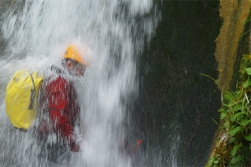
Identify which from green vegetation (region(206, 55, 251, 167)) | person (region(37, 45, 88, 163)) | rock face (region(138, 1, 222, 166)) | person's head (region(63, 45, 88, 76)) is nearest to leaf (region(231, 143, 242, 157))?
green vegetation (region(206, 55, 251, 167))

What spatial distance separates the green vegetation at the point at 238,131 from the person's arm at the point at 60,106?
1411 millimetres

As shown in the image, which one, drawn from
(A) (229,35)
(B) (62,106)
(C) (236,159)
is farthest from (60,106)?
(A) (229,35)

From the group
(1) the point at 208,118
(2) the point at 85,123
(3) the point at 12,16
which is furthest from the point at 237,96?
(3) the point at 12,16

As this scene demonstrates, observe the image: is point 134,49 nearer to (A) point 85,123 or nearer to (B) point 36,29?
(A) point 85,123

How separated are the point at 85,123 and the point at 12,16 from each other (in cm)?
292

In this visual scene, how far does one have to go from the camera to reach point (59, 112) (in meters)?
3.22

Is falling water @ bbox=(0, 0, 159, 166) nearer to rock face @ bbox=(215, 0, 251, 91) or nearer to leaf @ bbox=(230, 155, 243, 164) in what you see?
rock face @ bbox=(215, 0, 251, 91)

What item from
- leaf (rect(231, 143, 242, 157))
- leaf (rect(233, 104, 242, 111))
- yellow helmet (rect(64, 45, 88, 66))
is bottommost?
leaf (rect(231, 143, 242, 157))

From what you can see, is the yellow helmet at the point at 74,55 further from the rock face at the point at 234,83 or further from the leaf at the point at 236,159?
the leaf at the point at 236,159

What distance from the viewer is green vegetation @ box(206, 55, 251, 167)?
250 cm

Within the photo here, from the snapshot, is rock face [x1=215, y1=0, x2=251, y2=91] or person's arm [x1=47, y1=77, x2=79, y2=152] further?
rock face [x1=215, y1=0, x2=251, y2=91]

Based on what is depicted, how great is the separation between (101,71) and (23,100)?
144 cm

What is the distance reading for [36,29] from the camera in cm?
548

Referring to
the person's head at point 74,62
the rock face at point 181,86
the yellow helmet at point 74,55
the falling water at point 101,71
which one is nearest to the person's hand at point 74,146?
the falling water at point 101,71
